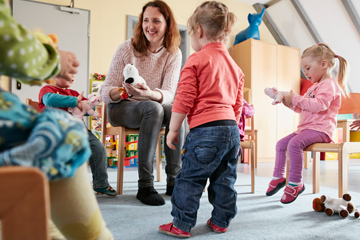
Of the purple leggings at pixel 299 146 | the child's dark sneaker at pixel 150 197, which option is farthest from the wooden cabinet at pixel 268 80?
the child's dark sneaker at pixel 150 197

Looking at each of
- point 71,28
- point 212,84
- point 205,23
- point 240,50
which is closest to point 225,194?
point 212,84

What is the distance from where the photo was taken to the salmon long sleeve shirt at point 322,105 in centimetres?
149

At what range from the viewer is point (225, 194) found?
1.00 metres

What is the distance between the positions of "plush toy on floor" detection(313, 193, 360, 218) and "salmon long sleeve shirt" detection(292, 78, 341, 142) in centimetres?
43

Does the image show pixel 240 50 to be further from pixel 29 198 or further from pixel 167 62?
pixel 29 198

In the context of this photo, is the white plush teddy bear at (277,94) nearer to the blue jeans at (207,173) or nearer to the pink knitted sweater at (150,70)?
the pink knitted sweater at (150,70)

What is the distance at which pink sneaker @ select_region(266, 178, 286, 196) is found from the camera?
61.3 inches

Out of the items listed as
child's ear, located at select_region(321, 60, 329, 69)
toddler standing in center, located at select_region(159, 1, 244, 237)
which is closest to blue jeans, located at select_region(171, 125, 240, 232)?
toddler standing in center, located at select_region(159, 1, 244, 237)

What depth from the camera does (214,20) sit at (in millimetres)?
1065

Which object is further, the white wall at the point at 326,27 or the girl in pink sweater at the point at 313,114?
the white wall at the point at 326,27

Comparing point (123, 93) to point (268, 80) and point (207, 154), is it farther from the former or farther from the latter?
point (268, 80)

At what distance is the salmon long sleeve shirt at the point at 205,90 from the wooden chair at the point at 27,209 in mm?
715

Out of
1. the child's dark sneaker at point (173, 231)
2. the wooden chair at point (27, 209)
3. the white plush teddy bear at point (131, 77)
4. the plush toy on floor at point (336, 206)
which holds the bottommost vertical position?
the child's dark sneaker at point (173, 231)

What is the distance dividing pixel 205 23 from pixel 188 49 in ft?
9.24
